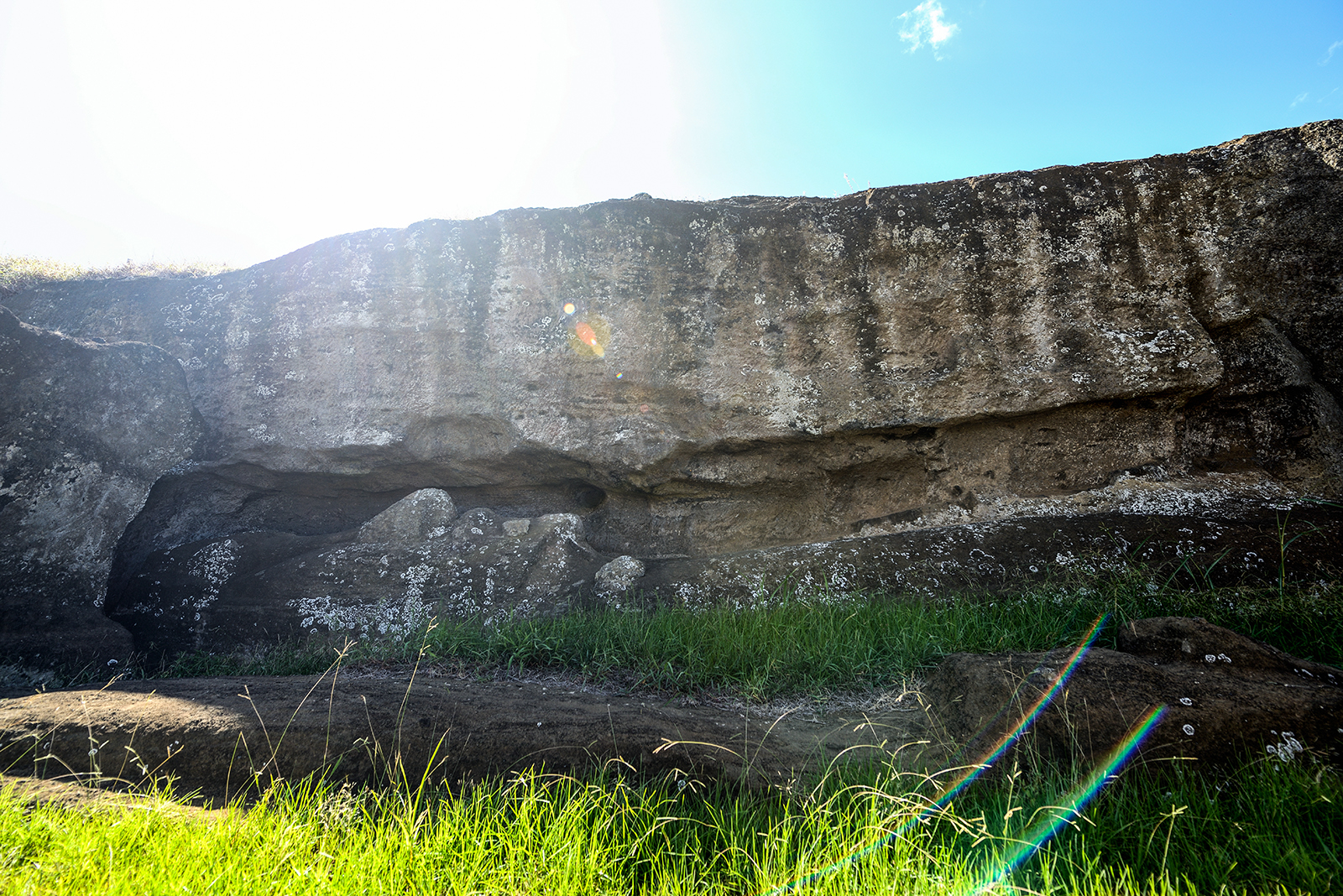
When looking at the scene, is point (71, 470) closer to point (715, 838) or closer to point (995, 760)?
point (715, 838)

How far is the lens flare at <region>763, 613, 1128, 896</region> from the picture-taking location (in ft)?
5.77

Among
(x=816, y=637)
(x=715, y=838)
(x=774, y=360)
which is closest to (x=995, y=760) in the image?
(x=715, y=838)

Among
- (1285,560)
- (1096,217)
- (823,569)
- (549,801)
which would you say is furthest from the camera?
(1096,217)

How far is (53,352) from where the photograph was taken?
4.52 metres

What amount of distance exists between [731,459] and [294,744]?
3432 mm

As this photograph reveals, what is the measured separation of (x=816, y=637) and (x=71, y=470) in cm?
463

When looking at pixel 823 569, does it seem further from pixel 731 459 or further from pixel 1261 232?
pixel 1261 232

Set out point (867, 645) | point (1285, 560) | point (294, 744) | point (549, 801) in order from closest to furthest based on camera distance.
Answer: point (549, 801), point (294, 744), point (867, 645), point (1285, 560)

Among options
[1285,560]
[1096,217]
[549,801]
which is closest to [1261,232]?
[1096,217]

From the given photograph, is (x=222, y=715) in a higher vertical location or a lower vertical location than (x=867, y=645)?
higher

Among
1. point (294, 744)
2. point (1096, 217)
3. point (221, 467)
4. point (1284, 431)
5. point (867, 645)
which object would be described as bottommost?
point (867, 645)

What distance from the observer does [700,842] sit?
2014 mm

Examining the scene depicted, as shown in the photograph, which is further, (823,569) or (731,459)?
(731,459)

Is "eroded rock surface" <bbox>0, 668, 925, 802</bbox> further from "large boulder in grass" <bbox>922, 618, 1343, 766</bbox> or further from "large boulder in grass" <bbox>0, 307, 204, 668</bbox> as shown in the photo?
"large boulder in grass" <bbox>0, 307, 204, 668</bbox>
